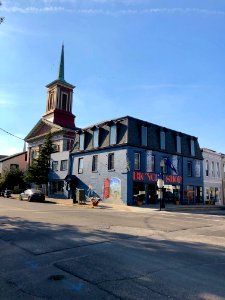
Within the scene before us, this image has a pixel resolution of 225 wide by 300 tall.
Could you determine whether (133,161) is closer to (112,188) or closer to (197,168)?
(112,188)

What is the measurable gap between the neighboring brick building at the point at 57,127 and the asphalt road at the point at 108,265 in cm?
3190

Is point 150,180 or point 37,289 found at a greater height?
point 150,180

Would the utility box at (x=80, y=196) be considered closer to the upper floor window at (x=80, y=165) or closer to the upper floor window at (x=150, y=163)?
the upper floor window at (x=80, y=165)

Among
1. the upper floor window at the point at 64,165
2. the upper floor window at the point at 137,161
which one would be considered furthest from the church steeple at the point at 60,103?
the upper floor window at the point at 137,161

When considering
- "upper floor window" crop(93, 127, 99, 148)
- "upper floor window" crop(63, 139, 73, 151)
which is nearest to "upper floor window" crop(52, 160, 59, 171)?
"upper floor window" crop(63, 139, 73, 151)

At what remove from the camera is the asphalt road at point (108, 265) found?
4.86 m

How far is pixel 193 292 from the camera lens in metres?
4.88

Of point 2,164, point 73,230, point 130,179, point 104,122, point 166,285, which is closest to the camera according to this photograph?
point 166,285

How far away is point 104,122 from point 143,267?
28.7m

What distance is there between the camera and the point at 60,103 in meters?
56.6

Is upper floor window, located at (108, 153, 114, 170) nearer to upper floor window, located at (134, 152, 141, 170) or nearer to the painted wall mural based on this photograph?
the painted wall mural

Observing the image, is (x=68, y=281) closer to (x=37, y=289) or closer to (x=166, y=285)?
(x=37, y=289)

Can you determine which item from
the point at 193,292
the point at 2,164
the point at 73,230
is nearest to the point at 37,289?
the point at 193,292

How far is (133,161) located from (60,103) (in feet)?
97.4
